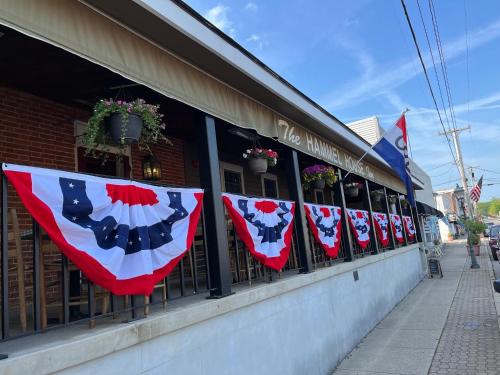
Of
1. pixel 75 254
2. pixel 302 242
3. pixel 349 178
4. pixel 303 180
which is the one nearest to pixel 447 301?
pixel 349 178

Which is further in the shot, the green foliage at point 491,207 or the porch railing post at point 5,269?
the green foliage at point 491,207

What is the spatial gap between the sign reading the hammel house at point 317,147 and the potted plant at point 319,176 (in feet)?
0.65

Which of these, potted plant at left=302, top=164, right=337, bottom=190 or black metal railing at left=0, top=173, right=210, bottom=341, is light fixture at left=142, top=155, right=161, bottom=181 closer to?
black metal railing at left=0, top=173, right=210, bottom=341

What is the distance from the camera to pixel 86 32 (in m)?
3.00

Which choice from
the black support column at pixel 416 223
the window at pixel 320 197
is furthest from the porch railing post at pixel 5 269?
the black support column at pixel 416 223

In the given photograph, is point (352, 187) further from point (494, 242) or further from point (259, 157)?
point (494, 242)

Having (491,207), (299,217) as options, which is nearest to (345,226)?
(299,217)

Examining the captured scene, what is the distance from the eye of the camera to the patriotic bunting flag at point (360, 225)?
8.12m

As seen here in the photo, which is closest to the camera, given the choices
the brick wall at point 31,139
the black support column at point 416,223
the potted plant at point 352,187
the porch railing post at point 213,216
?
the porch railing post at point 213,216

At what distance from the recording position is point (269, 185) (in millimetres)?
10336

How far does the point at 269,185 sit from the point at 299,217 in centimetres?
439

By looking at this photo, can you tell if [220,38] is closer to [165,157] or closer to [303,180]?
[165,157]

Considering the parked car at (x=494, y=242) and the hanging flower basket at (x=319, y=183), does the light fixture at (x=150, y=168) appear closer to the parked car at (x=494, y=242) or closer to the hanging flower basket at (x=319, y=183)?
the hanging flower basket at (x=319, y=183)

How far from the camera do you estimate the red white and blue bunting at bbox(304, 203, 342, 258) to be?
20.5ft
